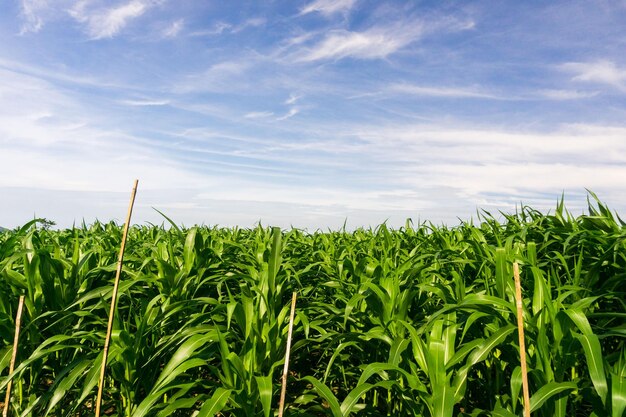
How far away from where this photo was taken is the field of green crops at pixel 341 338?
1.78m

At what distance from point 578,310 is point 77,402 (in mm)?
2186

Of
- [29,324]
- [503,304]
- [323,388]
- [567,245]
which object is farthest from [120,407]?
[567,245]

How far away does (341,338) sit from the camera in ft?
7.44

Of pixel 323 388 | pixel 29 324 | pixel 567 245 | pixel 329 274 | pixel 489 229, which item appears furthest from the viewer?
pixel 489 229

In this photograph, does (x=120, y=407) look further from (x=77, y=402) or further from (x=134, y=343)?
(x=134, y=343)

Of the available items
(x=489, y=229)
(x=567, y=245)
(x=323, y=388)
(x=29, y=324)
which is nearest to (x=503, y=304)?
(x=323, y=388)

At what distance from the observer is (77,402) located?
7.13 feet

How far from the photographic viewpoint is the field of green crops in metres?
1.78

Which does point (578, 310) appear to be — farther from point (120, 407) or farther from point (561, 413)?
point (120, 407)

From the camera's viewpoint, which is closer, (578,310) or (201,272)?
(578,310)

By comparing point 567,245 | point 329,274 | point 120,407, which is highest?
point 567,245

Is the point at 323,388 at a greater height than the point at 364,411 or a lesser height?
greater

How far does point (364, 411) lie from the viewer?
2.24 meters

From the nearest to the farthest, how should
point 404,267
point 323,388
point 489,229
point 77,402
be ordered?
1. point 323,388
2. point 77,402
3. point 404,267
4. point 489,229
